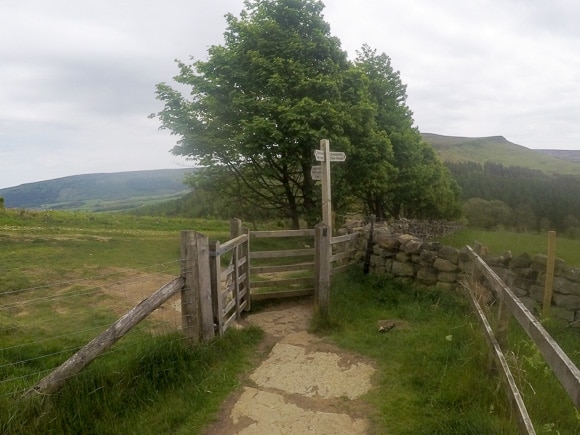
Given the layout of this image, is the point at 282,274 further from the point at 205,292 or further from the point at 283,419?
the point at 283,419

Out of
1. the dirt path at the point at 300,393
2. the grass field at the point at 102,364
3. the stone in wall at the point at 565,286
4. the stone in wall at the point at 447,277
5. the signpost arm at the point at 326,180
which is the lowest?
the dirt path at the point at 300,393

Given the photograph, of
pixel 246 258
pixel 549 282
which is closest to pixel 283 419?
pixel 246 258

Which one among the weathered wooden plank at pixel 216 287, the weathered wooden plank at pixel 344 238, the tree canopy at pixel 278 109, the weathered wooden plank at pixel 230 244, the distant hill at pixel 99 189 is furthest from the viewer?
the distant hill at pixel 99 189

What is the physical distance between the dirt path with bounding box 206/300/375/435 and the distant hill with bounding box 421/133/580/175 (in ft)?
438

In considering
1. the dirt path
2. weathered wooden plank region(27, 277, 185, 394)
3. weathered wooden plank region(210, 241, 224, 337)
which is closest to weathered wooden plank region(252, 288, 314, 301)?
the dirt path

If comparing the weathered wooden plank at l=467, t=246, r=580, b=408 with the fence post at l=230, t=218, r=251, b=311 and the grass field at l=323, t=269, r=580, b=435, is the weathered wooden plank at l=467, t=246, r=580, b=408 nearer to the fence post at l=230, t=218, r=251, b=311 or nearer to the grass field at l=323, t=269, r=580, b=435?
the grass field at l=323, t=269, r=580, b=435

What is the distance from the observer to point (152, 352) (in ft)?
16.0

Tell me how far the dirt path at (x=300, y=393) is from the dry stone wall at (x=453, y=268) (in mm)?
2378

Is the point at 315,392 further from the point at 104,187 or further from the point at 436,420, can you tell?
the point at 104,187

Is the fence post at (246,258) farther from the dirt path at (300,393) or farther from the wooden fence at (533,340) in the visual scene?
A: the wooden fence at (533,340)

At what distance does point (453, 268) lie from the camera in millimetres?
7801

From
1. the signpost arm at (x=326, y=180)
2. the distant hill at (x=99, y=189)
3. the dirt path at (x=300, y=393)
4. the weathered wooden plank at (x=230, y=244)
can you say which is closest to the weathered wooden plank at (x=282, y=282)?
the weathered wooden plank at (x=230, y=244)

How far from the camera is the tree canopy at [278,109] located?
46.8ft

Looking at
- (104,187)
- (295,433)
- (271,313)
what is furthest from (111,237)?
(104,187)
